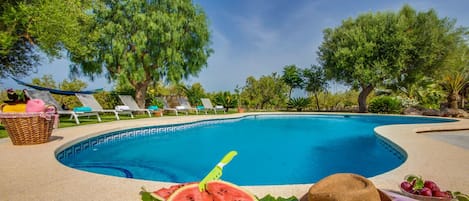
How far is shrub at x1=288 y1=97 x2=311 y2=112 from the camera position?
23703mm

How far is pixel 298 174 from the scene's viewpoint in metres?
4.32

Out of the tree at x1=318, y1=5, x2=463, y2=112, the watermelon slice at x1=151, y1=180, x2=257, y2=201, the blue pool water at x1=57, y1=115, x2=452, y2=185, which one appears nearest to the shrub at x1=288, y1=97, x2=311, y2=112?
the tree at x1=318, y1=5, x2=463, y2=112

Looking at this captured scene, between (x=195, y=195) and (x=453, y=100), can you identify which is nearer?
(x=195, y=195)

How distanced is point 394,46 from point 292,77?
975 centimetres

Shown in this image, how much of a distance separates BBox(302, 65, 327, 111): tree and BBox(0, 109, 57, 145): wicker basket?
2326cm

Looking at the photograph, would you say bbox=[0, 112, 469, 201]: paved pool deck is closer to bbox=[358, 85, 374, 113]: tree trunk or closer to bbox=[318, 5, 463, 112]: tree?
bbox=[318, 5, 463, 112]: tree

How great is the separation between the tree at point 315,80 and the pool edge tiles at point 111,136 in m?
15.8

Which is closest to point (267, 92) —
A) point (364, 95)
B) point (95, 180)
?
point (364, 95)

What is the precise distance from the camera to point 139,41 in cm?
1431

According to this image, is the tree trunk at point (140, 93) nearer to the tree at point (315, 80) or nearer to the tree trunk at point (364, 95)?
the tree at point (315, 80)

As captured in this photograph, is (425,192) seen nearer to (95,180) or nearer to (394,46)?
(95,180)

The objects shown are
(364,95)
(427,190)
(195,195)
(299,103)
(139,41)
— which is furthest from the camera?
(299,103)

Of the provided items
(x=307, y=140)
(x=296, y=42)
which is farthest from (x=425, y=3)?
(x=307, y=140)

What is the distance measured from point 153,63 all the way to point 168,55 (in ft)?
4.25
